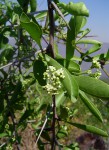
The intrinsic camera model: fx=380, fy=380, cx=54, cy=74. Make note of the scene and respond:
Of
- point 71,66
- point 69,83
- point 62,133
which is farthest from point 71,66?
point 62,133

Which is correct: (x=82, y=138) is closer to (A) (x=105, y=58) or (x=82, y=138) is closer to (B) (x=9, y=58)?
(B) (x=9, y=58)

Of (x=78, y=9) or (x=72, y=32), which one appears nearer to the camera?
(x=78, y=9)

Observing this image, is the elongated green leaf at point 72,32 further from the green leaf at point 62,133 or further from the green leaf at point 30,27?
the green leaf at point 62,133

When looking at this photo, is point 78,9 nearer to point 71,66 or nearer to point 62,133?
point 71,66

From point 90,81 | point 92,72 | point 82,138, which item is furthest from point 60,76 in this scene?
point 82,138

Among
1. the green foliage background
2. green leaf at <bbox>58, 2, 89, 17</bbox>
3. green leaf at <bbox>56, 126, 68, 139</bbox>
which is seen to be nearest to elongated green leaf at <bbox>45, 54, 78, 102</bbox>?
the green foliage background

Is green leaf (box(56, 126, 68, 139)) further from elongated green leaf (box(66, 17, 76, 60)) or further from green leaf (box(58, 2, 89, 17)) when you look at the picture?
green leaf (box(58, 2, 89, 17))

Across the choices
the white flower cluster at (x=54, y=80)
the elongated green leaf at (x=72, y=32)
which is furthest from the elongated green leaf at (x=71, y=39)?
the white flower cluster at (x=54, y=80)

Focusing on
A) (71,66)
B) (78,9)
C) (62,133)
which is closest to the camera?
(78,9)
